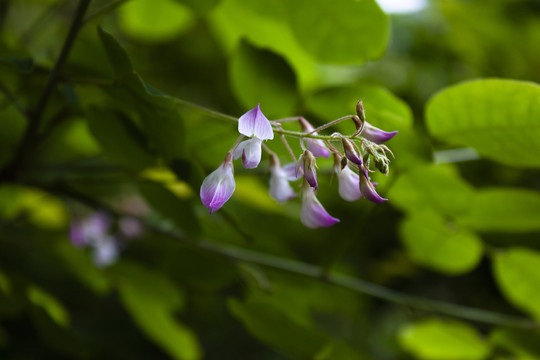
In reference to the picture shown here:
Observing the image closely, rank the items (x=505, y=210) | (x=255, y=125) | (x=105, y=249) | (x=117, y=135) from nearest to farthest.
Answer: (x=255, y=125) < (x=117, y=135) < (x=505, y=210) < (x=105, y=249)

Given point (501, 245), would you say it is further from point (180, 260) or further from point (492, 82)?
point (180, 260)

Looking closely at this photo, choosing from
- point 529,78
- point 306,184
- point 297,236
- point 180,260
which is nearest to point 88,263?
point 180,260

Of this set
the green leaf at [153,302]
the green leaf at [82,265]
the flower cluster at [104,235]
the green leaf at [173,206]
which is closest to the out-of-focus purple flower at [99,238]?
the flower cluster at [104,235]

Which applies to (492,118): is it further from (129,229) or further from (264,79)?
(129,229)

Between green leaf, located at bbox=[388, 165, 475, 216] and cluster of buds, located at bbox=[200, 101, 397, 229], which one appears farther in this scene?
green leaf, located at bbox=[388, 165, 475, 216]

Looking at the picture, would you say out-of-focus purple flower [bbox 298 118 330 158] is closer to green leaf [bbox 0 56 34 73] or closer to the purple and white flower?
the purple and white flower

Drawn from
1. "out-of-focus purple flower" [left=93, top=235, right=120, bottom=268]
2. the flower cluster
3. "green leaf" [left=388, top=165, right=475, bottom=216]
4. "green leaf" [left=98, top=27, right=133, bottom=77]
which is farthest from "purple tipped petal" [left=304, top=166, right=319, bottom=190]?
"out-of-focus purple flower" [left=93, top=235, right=120, bottom=268]

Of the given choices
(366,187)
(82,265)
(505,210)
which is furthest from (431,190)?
(82,265)
